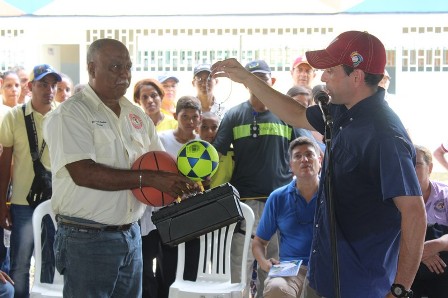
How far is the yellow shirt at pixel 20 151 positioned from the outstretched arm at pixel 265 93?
2317mm

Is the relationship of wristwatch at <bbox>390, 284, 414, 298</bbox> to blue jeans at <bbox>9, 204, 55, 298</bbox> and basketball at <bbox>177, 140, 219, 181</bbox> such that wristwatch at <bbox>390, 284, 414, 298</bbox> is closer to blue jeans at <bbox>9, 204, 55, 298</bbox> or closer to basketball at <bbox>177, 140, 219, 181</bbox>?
basketball at <bbox>177, 140, 219, 181</bbox>

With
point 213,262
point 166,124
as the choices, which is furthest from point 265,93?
point 166,124

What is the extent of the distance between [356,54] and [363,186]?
0.58 m

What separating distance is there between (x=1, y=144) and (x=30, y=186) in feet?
1.33

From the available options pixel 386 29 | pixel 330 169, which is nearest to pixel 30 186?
pixel 330 169

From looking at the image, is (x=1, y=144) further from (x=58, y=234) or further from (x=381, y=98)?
(x=381, y=98)

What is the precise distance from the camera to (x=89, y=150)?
362 cm

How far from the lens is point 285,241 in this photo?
5.39 metres

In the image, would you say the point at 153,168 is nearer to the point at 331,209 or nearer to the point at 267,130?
the point at 331,209

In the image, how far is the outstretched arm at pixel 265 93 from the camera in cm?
384

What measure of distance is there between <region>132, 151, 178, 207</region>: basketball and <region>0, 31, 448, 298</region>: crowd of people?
0.08m

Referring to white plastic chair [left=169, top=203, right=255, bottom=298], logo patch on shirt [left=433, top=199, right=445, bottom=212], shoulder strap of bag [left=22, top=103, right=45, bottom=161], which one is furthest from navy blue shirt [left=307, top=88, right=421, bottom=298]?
shoulder strap of bag [left=22, top=103, right=45, bottom=161]

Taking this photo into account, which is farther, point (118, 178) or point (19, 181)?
point (19, 181)

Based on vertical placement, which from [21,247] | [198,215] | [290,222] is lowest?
[21,247]
